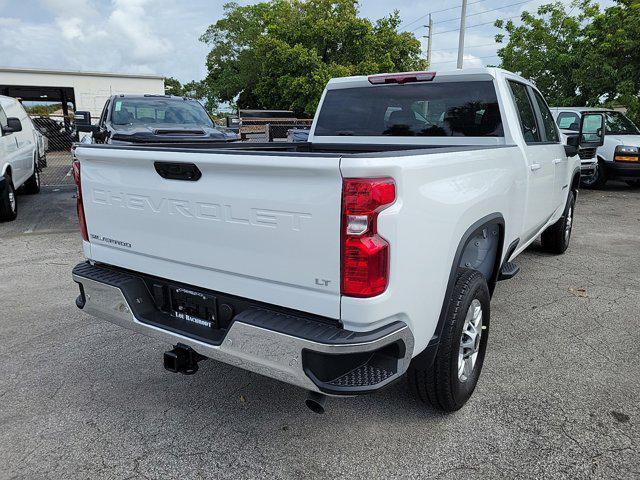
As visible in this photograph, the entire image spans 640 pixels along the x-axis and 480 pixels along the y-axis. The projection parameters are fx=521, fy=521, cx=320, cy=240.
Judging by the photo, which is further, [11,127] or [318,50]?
[318,50]

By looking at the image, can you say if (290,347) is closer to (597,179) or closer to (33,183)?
(33,183)

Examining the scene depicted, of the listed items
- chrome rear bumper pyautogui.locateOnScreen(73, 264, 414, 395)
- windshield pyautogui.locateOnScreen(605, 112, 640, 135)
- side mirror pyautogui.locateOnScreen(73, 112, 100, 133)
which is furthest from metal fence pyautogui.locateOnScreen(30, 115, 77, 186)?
chrome rear bumper pyautogui.locateOnScreen(73, 264, 414, 395)

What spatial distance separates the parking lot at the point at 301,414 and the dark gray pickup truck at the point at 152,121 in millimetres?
4329

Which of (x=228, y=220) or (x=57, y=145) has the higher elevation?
(x=228, y=220)

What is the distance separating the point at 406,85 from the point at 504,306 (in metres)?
2.14

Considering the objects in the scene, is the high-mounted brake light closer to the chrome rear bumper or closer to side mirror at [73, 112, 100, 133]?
the chrome rear bumper

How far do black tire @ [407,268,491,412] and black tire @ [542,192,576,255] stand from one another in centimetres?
362

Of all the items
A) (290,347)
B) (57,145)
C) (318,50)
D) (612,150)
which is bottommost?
(57,145)

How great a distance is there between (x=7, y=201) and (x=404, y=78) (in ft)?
22.6

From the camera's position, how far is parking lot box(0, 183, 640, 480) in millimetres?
2562

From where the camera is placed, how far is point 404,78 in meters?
4.03

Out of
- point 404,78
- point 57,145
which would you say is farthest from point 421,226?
point 57,145

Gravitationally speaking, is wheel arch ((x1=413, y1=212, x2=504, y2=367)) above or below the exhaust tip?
above

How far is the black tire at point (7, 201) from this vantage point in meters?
7.97
